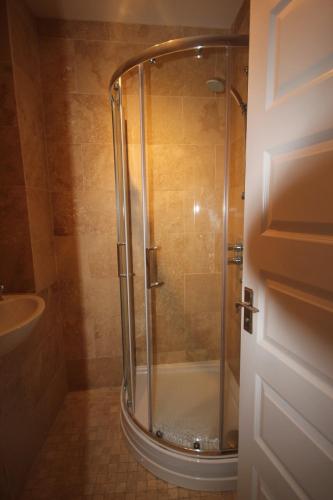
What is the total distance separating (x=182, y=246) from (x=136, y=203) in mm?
505

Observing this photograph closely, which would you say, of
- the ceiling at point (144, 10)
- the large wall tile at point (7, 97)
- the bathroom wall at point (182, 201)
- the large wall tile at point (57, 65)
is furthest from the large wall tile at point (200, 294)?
the ceiling at point (144, 10)

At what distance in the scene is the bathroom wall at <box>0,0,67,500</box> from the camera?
3.58ft

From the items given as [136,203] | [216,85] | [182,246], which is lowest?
[182,246]

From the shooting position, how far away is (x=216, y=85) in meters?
1.33

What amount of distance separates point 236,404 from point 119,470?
2.39 feet

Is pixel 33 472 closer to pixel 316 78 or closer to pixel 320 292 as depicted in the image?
pixel 320 292

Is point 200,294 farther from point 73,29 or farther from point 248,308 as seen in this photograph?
point 73,29

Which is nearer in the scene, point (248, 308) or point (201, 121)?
point (248, 308)

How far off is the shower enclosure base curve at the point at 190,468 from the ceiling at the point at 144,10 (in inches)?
101

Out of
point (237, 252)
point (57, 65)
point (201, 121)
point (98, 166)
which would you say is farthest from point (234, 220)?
point (57, 65)

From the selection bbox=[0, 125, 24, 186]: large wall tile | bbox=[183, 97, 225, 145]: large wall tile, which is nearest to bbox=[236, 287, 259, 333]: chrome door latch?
bbox=[183, 97, 225, 145]: large wall tile

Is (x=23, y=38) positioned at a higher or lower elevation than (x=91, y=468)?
higher

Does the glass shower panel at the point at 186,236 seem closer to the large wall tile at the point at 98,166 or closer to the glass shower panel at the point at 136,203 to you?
the glass shower panel at the point at 136,203

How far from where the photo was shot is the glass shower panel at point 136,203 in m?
1.28
